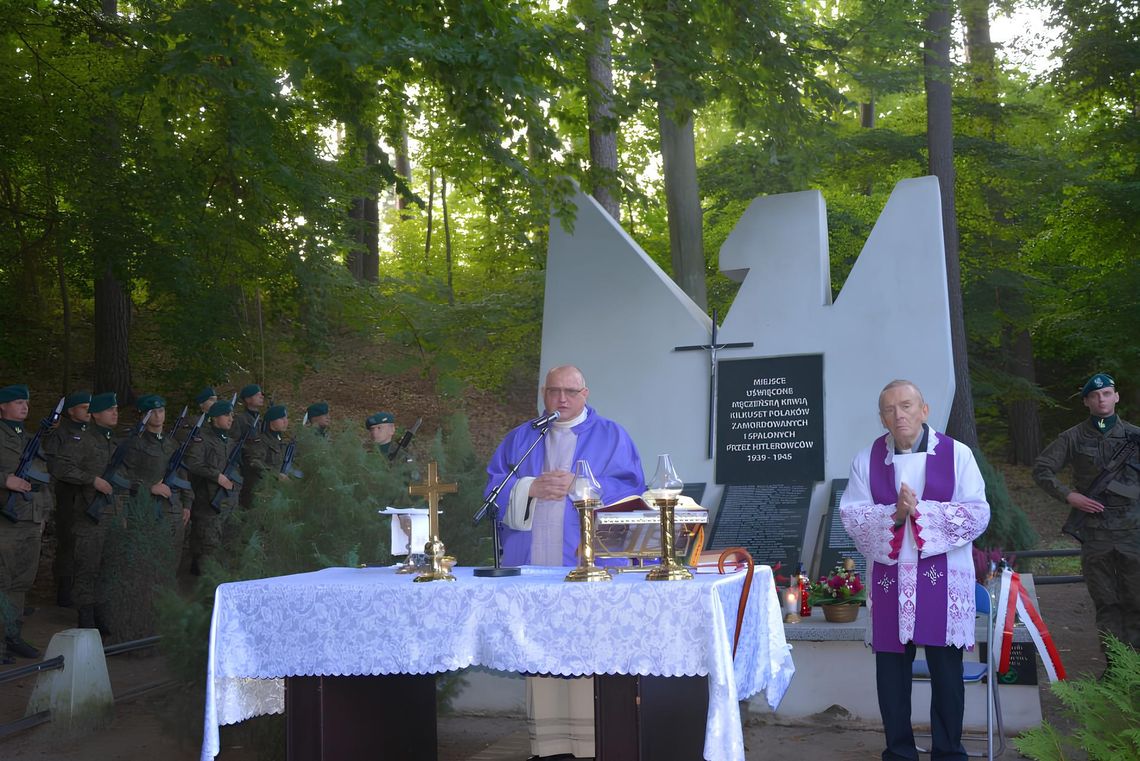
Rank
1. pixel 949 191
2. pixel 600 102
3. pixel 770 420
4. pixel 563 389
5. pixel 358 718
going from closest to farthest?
pixel 358 718, pixel 563 389, pixel 770 420, pixel 600 102, pixel 949 191

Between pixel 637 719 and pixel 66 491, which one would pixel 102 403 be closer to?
pixel 66 491

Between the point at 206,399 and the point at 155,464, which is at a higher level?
the point at 206,399

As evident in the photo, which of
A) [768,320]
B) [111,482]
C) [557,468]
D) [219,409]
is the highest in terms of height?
[768,320]

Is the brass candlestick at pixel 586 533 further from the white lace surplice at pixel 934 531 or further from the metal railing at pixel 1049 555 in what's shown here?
the metal railing at pixel 1049 555

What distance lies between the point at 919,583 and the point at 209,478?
937 centimetres

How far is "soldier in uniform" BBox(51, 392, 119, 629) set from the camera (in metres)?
10.4

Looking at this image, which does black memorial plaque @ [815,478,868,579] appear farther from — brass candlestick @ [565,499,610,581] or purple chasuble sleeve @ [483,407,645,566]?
brass candlestick @ [565,499,610,581]

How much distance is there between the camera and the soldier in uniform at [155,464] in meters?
11.4

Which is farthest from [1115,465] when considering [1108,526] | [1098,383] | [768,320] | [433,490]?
[433,490]

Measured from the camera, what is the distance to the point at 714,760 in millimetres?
3787

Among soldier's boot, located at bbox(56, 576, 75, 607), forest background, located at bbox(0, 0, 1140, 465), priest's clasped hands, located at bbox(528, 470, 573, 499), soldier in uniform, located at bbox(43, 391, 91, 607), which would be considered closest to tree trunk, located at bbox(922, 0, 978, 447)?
forest background, located at bbox(0, 0, 1140, 465)

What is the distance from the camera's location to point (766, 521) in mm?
8695

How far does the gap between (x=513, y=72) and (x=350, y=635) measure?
215 inches

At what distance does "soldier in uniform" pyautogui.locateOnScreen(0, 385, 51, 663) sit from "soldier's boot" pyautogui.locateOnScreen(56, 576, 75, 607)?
1.90 m
